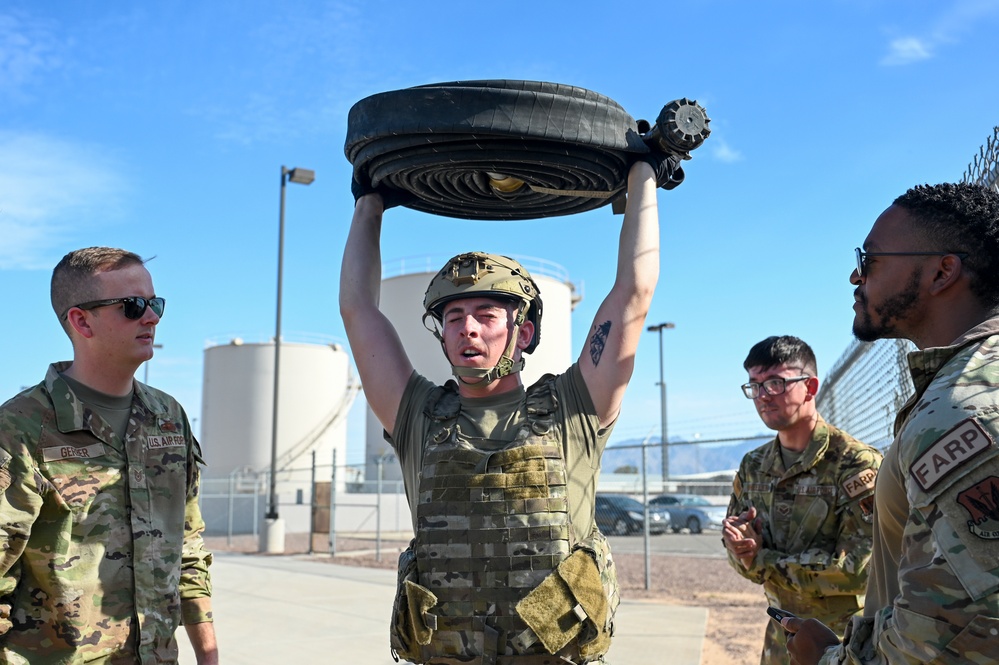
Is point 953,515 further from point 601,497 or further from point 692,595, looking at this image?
point 601,497

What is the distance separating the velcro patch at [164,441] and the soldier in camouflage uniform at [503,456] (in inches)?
28.3

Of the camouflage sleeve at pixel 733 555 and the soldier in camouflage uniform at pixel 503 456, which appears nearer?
the soldier in camouflage uniform at pixel 503 456

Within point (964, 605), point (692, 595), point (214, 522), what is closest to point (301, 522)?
point (214, 522)

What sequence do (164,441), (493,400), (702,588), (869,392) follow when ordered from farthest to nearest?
(702,588) → (869,392) → (164,441) → (493,400)

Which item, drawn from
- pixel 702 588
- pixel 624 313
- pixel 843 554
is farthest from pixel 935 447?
pixel 702 588

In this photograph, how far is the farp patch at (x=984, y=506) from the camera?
65.7 inches

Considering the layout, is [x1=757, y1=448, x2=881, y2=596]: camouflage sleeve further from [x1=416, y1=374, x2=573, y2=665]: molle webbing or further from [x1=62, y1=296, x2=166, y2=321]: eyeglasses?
[x1=62, y1=296, x2=166, y2=321]: eyeglasses

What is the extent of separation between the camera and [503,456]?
8.92 ft

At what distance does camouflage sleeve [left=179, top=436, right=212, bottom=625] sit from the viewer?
3.19m

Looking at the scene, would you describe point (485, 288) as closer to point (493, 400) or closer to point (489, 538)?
point (493, 400)

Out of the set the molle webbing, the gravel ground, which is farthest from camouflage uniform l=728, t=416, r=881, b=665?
the gravel ground

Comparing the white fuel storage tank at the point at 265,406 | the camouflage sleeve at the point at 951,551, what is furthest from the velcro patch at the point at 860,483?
the white fuel storage tank at the point at 265,406

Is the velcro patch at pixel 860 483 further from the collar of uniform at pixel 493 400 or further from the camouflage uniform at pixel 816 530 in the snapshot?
the collar of uniform at pixel 493 400

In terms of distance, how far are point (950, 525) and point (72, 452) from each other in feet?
8.44
